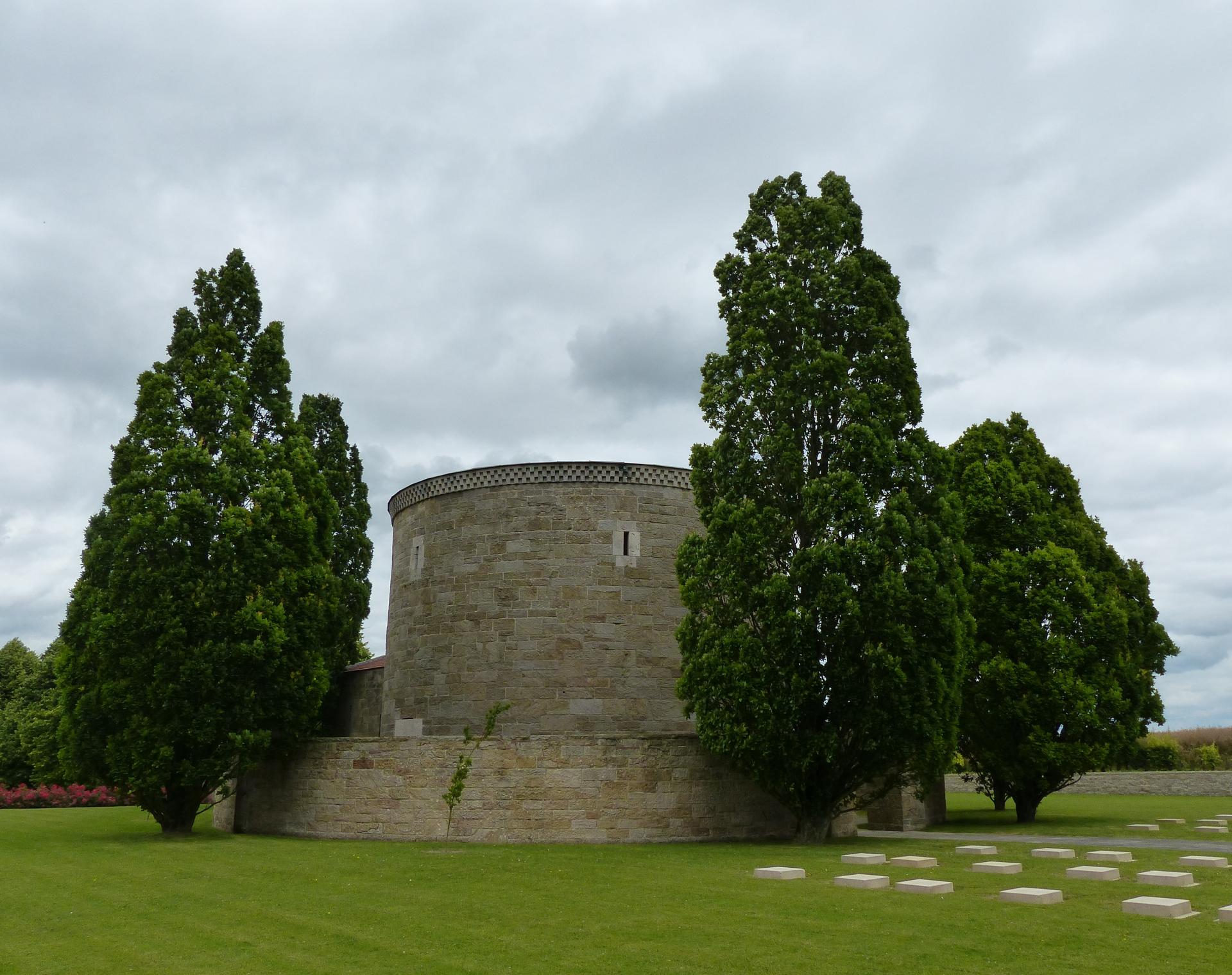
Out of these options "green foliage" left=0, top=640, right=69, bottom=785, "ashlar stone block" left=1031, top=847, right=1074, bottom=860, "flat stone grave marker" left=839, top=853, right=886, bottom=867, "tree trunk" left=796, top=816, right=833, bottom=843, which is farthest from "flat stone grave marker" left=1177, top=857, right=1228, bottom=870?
"green foliage" left=0, top=640, right=69, bottom=785

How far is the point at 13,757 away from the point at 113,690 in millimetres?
19637

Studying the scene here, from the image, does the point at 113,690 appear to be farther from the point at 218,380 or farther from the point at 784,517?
the point at 784,517

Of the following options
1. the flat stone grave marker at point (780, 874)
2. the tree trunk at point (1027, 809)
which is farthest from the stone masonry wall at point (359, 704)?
the tree trunk at point (1027, 809)

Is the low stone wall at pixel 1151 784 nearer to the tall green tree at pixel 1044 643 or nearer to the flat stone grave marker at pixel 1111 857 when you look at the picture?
the tall green tree at pixel 1044 643

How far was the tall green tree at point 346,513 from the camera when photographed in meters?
23.0

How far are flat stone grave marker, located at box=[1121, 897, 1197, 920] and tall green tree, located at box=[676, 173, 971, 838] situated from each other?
6.03m

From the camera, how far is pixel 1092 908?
8031 mm

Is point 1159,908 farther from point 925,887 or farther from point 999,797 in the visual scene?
point 999,797

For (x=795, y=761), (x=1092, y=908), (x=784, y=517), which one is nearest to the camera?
(x=1092, y=908)

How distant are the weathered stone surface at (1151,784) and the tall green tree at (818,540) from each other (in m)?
19.9

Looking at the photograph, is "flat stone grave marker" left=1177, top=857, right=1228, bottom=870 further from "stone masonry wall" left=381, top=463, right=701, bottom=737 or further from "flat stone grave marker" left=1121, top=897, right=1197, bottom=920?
"stone masonry wall" left=381, top=463, right=701, bottom=737

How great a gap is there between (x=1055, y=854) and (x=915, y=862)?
226 centimetres

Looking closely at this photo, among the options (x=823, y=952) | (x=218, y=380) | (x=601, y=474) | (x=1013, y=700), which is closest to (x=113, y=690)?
(x=218, y=380)

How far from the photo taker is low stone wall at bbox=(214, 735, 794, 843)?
585 inches
